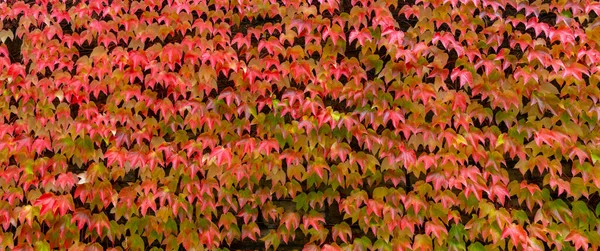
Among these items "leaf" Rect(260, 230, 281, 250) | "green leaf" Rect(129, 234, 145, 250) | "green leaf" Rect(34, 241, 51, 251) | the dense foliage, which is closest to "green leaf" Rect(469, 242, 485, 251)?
the dense foliage

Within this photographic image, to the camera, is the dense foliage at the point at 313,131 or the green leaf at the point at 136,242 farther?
the green leaf at the point at 136,242

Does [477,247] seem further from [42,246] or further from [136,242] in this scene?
[42,246]

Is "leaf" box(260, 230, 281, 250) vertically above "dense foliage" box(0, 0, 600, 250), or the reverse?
"dense foliage" box(0, 0, 600, 250)

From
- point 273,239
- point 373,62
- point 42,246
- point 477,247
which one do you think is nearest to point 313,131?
point 373,62

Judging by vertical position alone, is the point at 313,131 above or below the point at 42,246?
above

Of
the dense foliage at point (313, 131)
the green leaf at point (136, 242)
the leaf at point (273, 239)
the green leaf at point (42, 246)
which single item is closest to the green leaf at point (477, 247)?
the dense foliage at point (313, 131)

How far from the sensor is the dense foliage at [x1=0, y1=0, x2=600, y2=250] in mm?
2850

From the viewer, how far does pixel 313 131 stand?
9.48 feet

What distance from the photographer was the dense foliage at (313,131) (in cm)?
285

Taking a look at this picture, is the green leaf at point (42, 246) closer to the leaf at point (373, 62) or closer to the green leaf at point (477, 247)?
the leaf at point (373, 62)

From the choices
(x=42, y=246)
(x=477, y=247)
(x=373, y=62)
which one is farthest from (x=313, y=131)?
(x=42, y=246)

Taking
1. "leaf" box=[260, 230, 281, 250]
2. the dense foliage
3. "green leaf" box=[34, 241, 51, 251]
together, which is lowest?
"green leaf" box=[34, 241, 51, 251]

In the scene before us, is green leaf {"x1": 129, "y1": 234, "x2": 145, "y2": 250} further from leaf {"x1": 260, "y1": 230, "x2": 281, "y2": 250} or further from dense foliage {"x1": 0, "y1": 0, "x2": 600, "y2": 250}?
leaf {"x1": 260, "y1": 230, "x2": 281, "y2": 250}

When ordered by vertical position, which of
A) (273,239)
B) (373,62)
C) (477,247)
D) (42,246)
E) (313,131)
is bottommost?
(42,246)
